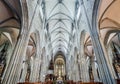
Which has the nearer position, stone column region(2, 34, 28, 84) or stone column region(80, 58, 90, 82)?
stone column region(2, 34, 28, 84)

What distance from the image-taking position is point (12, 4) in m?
9.73

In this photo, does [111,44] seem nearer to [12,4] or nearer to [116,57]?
[116,57]

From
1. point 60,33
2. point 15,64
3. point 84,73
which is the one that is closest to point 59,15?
point 60,33

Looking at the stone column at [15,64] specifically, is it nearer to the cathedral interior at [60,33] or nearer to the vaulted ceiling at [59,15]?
the cathedral interior at [60,33]

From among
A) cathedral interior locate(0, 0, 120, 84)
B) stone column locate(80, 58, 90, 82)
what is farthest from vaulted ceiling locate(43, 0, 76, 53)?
stone column locate(80, 58, 90, 82)

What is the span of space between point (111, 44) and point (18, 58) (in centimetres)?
1352

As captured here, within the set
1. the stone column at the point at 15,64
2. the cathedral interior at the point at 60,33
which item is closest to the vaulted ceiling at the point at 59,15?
the cathedral interior at the point at 60,33

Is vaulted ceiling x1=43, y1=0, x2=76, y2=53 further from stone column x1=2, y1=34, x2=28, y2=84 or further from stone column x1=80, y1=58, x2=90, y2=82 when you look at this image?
stone column x1=2, y1=34, x2=28, y2=84

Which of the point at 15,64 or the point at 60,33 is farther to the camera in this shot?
the point at 60,33

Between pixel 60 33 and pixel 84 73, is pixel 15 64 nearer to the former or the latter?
pixel 84 73

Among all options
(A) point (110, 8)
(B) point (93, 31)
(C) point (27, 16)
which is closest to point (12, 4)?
(C) point (27, 16)

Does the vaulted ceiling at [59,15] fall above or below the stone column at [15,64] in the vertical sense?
above

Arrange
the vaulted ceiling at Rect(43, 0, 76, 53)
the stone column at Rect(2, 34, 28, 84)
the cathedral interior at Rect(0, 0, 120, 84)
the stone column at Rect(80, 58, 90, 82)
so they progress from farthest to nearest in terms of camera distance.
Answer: the vaulted ceiling at Rect(43, 0, 76, 53) < the stone column at Rect(80, 58, 90, 82) < the cathedral interior at Rect(0, 0, 120, 84) < the stone column at Rect(2, 34, 28, 84)

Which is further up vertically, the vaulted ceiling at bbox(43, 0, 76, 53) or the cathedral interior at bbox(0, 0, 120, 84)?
the vaulted ceiling at bbox(43, 0, 76, 53)
